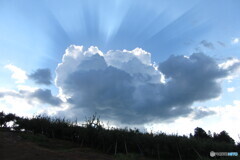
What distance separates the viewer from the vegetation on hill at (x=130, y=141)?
14750 millimetres

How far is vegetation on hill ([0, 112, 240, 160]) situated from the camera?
14.8 meters

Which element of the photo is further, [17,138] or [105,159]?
[17,138]

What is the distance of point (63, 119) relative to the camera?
795 inches

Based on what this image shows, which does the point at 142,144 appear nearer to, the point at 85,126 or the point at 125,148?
the point at 125,148

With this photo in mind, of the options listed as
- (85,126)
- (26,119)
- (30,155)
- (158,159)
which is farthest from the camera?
(26,119)

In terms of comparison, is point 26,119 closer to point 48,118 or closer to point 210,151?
point 48,118

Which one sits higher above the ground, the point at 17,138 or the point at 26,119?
the point at 26,119

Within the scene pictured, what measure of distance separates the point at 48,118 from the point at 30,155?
986 cm

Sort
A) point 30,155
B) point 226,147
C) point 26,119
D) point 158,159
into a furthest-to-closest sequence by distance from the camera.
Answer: point 26,119
point 226,147
point 158,159
point 30,155

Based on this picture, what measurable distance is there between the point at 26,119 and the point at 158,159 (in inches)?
483

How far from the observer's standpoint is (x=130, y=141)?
15633mm

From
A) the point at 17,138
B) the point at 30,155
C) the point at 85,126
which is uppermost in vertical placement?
the point at 85,126

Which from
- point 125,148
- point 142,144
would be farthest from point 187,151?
point 125,148

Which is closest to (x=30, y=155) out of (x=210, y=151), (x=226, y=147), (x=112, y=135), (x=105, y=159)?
(x=105, y=159)
